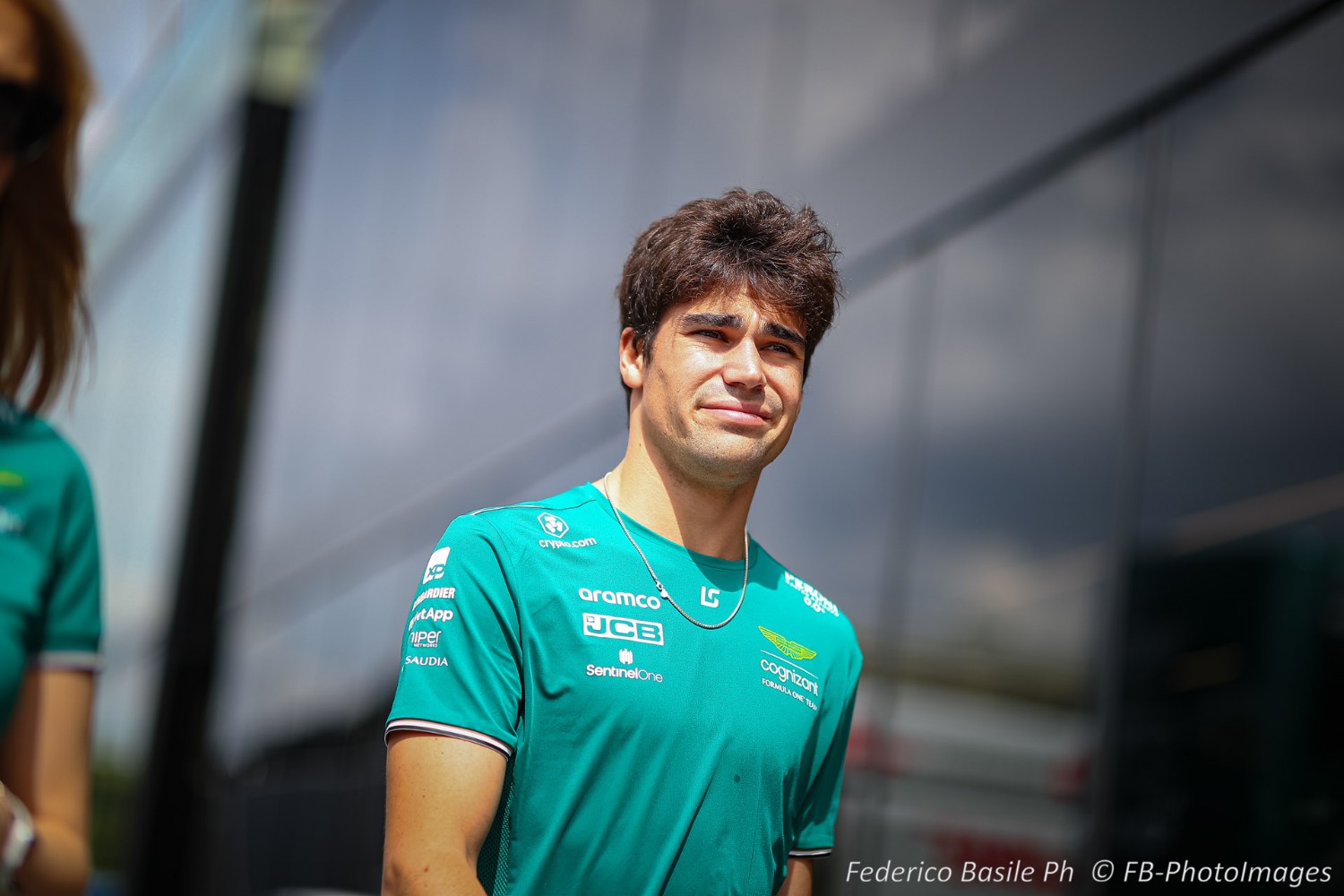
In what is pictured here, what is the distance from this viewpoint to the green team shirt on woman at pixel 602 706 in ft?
6.33

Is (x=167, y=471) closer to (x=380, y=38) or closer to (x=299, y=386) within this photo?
(x=299, y=386)

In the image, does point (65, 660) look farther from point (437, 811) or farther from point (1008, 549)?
point (1008, 549)

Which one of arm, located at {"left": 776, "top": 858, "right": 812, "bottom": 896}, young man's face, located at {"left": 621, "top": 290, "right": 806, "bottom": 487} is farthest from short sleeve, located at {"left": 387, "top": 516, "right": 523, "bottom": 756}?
arm, located at {"left": 776, "top": 858, "right": 812, "bottom": 896}

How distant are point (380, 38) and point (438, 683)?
11.9 meters

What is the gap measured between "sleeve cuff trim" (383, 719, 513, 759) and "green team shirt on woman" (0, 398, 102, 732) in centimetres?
51

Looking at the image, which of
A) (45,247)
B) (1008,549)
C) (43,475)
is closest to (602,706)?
(43,475)

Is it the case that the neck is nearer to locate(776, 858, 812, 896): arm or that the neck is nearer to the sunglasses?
locate(776, 858, 812, 896): arm

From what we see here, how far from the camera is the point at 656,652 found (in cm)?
200

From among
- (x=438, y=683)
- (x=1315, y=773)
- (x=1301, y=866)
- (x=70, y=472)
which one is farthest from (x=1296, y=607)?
(x=70, y=472)

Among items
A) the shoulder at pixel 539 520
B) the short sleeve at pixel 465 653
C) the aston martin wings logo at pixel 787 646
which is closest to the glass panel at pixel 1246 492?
the aston martin wings logo at pixel 787 646

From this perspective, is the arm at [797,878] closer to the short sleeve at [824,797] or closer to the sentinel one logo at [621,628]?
the short sleeve at [824,797]

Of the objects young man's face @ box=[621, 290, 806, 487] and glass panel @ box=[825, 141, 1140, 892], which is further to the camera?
glass panel @ box=[825, 141, 1140, 892]

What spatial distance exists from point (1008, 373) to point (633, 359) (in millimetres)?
2564

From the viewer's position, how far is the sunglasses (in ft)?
6.81
